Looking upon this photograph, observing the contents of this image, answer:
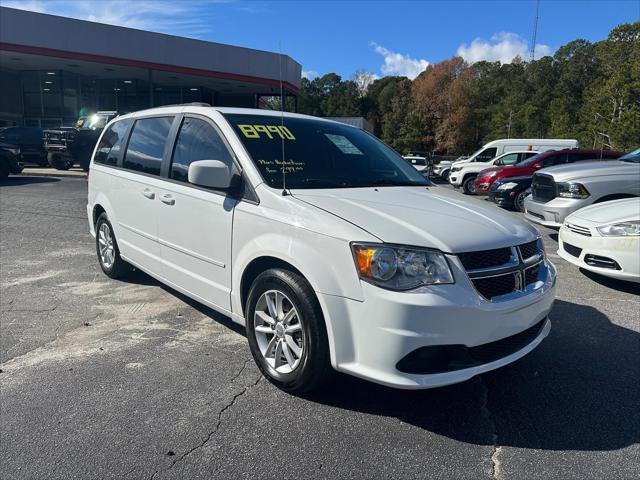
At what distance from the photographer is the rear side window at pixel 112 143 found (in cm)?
512

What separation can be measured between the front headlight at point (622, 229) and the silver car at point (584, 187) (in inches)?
88.4

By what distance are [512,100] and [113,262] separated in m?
62.2

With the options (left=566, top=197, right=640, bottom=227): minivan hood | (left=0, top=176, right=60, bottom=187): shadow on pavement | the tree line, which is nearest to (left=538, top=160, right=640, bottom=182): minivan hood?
(left=566, top=197, right=640, bottom=227): minivan hood

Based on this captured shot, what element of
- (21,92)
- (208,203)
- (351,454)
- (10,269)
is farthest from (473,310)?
(21,92)

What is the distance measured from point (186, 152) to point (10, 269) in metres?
3.49

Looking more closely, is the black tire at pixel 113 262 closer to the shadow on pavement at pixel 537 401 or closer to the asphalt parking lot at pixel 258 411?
the asphalt parking lot at pixel 258 411

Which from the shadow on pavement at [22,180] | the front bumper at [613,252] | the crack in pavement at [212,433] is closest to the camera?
the crack in pavement at [212,433]

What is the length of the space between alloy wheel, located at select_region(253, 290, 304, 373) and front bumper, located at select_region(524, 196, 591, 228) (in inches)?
239

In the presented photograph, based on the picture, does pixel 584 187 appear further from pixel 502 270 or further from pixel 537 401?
pixel 502 270

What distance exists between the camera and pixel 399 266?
8.30 feet

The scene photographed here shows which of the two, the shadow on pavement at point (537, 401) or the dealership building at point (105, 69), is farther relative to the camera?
the dealership building at point (105, 69)

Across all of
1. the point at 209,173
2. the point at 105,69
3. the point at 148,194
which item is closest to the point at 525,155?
the point at 148,194

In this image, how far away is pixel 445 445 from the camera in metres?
2.55

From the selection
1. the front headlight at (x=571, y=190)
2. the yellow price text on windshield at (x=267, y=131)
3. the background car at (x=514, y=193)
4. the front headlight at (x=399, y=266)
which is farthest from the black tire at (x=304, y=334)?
the background car at (x=514, y=193)
